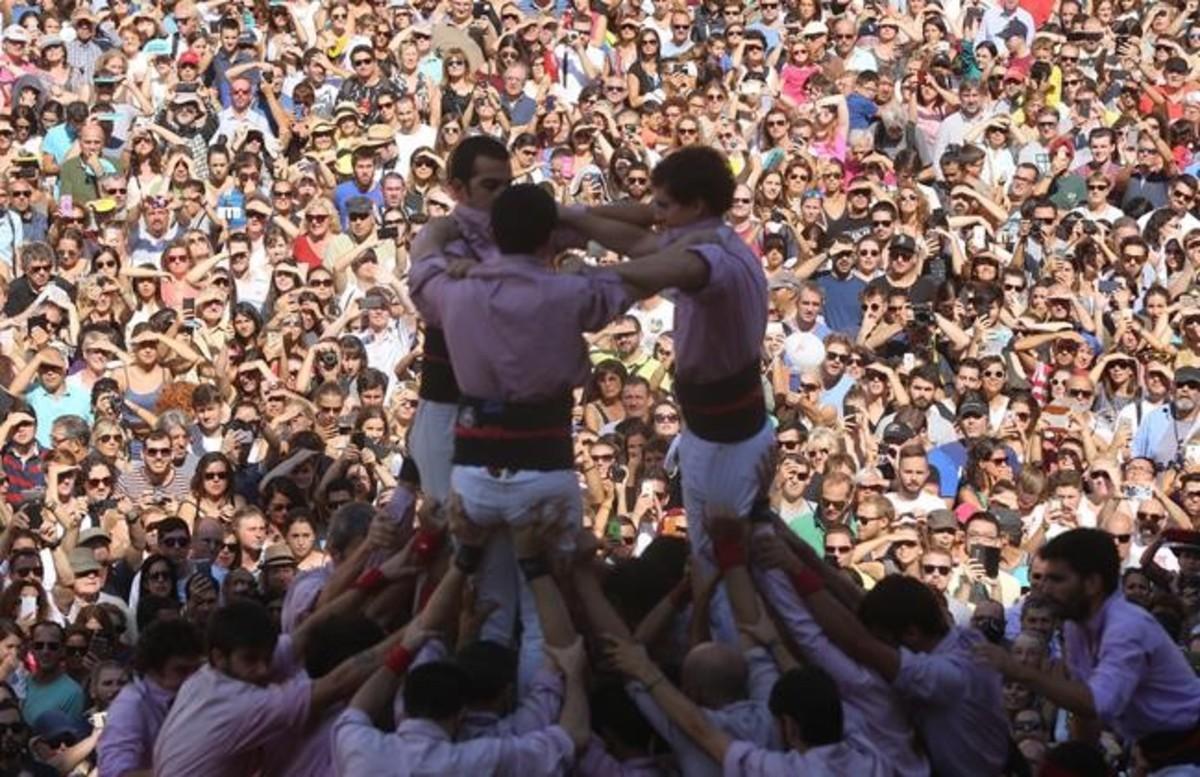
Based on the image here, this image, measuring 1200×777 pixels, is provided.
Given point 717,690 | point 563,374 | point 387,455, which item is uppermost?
point 563,374

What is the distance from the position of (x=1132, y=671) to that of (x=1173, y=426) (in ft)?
24.9

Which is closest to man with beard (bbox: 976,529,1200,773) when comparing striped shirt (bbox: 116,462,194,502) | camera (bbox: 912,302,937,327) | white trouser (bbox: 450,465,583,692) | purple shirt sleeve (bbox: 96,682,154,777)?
white trouser (bbox: 450,465,583,692)

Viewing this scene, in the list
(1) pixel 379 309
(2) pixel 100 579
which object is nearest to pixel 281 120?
(1) pixel 379 309

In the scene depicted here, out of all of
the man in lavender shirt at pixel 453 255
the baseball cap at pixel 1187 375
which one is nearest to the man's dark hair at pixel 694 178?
the man in lavender shirt at pixel 453 255

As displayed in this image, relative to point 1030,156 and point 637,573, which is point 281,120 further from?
point 637,573

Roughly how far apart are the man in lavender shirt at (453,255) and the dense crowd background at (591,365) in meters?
0.09

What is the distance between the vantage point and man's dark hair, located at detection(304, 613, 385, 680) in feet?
39.5

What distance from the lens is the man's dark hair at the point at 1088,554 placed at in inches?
471

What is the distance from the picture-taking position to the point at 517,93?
24359 mm

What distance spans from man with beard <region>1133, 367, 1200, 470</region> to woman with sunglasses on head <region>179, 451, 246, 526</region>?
4.93 m

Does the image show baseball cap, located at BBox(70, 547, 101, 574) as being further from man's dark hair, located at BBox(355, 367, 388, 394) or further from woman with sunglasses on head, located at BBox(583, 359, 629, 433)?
woman with sunglasses on head, located at BBox(583, 359, 629, 433)

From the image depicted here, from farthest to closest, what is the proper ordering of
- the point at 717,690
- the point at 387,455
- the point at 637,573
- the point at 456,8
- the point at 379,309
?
the point at 456,8, the point at 379,309, the point at 387,455, the point at 637,573, the point at 717,690

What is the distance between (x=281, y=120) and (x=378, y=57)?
2.82ft

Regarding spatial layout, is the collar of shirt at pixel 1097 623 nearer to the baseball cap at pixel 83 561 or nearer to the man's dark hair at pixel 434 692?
the man's dark hair at pixel 434 692
